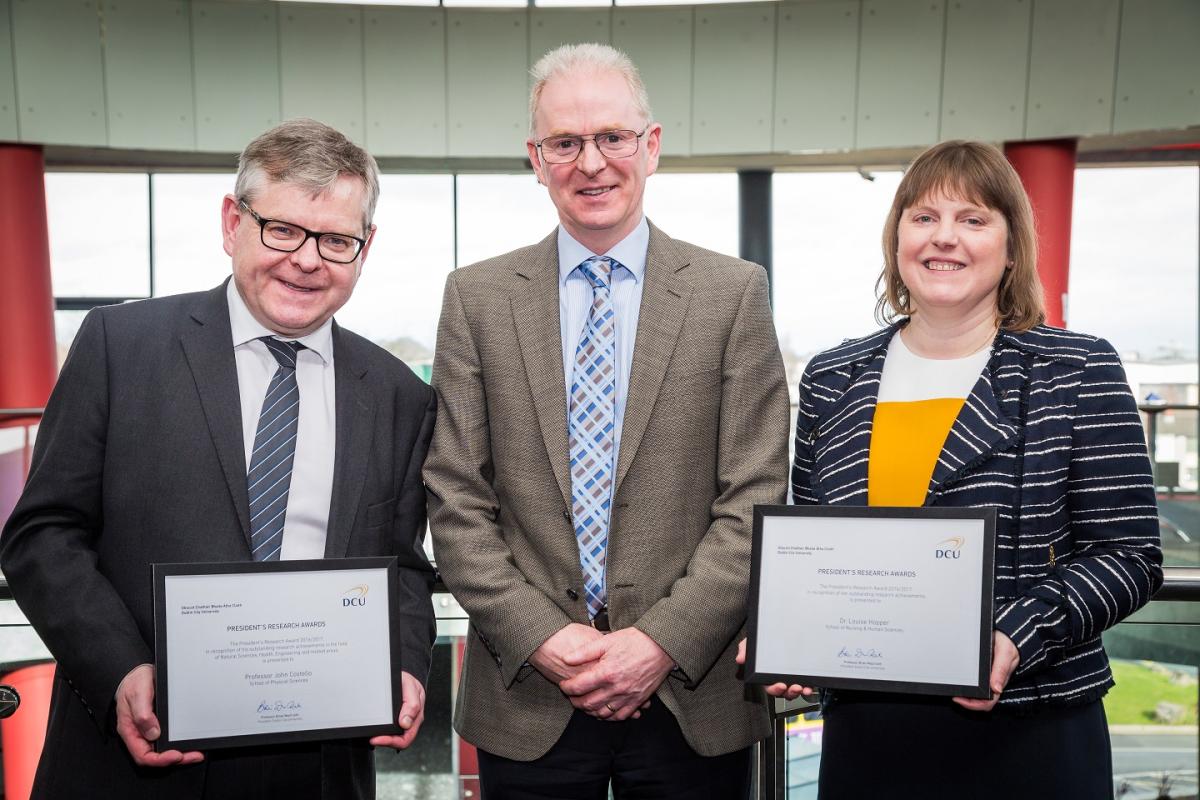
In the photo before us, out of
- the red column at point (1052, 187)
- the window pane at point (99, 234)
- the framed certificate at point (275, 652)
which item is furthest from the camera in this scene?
the window pane at point (99, 234)

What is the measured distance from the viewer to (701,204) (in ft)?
31.8

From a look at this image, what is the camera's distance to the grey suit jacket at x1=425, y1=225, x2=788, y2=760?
1680 millimetres

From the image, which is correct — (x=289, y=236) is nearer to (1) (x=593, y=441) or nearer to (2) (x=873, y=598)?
(1) (x=593, y=441)

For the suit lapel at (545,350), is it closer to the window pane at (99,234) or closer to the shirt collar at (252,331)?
the shirt collar at (252,331)

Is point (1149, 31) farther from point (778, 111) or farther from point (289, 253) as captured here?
point (289, 253)

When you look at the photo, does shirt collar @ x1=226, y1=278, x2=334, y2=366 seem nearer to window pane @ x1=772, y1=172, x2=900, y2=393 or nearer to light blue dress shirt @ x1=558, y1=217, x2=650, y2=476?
light blue dress shirt @ x1=558, y1=217, x2=650, y2=476

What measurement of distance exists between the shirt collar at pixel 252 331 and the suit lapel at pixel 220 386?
2 centimetres

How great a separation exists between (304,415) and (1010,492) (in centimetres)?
123

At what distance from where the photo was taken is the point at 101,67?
8.52 m

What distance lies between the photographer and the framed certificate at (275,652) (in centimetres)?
144

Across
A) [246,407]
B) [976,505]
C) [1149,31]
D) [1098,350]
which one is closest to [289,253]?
[246,407]

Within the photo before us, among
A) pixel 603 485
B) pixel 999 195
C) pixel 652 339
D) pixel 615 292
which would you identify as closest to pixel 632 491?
pixel 603 485

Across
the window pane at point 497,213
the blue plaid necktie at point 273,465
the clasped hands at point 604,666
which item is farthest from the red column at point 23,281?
the clasped hands at point 604,666

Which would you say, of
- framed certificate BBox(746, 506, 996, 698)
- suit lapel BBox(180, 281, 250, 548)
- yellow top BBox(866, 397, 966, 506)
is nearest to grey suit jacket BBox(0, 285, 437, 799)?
suit lapel BBox(180, 281, 250, 548)
